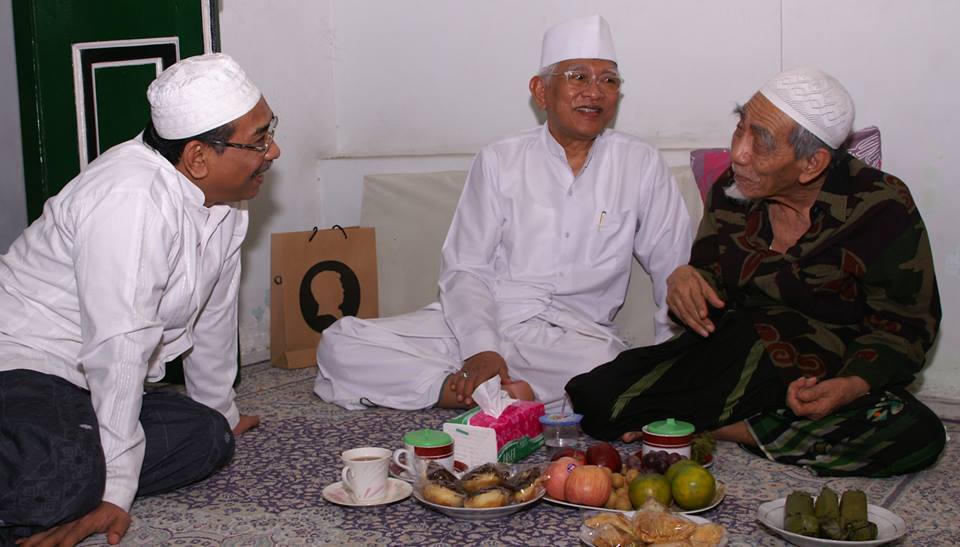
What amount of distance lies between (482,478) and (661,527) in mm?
503

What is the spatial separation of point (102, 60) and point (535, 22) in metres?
1.77

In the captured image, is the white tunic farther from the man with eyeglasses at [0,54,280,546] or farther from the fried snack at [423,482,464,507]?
the fried snack at [423,482,464,507]

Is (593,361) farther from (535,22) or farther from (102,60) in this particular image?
(102,60)

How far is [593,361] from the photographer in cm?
330

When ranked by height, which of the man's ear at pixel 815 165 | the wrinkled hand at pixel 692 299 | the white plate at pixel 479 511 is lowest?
the white plate at pixel 479 511

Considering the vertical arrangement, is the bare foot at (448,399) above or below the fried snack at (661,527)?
below

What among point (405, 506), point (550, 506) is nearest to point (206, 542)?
point (405, 506)

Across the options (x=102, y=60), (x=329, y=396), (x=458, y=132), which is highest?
(x=102, y=60)

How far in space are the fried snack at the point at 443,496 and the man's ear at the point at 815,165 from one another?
1.35 m

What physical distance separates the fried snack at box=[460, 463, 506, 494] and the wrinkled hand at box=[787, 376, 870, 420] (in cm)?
89

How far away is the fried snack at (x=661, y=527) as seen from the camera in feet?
6.63

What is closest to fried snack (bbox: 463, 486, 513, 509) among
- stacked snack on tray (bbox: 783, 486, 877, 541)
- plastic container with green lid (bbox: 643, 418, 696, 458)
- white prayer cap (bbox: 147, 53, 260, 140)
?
plastic container with green lid (bbox: 643, 418, 696, 458)

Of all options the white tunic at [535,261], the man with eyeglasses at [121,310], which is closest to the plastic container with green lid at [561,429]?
the white tunic at [535,261]

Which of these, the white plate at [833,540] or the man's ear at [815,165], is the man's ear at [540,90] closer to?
the man's ear at [815,165]
